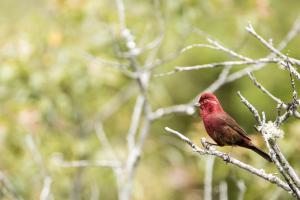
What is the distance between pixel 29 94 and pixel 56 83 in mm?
242

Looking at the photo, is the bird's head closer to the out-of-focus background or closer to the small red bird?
the small red bird

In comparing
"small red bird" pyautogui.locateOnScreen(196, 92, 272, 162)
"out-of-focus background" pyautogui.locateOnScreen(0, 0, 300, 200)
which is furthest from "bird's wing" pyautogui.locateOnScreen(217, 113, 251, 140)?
"out-of-focus background" pyautogui.locateOnScreen(0, 0, 300, 200)

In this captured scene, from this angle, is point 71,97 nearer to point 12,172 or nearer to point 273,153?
point 12,172

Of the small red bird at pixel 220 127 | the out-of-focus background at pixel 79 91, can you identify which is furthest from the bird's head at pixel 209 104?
the out-of-focus background at pixel 79 91

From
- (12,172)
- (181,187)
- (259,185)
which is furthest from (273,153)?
Result: (181,187)

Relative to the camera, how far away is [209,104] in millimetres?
3180

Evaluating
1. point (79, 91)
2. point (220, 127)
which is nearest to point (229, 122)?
point (220, 127)

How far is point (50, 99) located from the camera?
20.8 feet

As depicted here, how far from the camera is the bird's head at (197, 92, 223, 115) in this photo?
3.13 metres

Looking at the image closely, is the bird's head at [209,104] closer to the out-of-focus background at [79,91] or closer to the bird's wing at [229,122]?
the bird's wing at [229,122]

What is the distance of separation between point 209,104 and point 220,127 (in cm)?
12

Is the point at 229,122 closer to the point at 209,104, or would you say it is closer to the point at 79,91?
the point at 209,104

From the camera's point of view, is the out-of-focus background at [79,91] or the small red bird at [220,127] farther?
the out-of-focus background at [79,91]

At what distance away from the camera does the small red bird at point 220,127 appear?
312 cm
